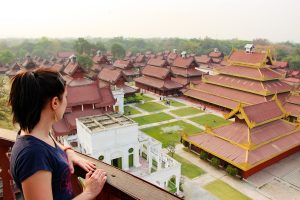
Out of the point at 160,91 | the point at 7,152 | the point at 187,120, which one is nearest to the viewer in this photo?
the point at 7,152

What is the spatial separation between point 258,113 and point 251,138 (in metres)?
2.75

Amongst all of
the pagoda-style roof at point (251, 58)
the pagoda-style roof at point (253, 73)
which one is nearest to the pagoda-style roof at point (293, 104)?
the pagoda-style roof at point (253, 73)

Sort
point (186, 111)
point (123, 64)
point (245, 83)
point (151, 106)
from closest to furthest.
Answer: point (245, 83)
point (186, 111)
point (151, 106)
point (123, 64)

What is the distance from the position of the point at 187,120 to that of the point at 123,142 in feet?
49.1

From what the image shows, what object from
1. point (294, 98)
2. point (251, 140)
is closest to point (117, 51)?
point (294, 98)

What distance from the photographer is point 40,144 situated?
86.9 inches

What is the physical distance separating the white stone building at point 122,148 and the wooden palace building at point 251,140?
4407 mm

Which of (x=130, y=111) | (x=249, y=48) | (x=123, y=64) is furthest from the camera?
(x=123, y=64)

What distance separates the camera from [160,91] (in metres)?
44.5

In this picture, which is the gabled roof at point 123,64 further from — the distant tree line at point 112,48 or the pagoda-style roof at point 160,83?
the pagoda-style roof at point 160,83

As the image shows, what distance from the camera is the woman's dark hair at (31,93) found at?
2.22m

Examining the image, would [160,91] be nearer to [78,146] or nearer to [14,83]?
[78,146]

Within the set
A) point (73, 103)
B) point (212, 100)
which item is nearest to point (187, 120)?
point (212, 100)

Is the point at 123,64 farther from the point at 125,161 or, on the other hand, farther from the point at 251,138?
the point at 251,138
